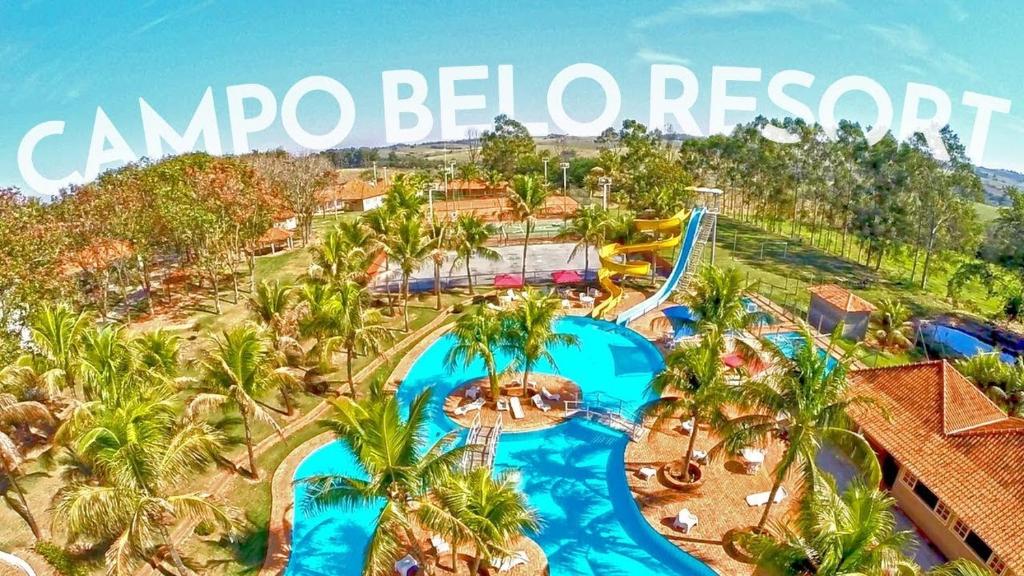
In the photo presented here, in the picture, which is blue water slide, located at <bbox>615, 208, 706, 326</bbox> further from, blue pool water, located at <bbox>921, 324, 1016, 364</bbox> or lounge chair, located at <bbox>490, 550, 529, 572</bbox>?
lounge chair, located at <bbox>490, 550, 529, 572</bbox>

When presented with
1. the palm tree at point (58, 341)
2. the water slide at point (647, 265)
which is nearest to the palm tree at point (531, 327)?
the water slide at point (647, 265)

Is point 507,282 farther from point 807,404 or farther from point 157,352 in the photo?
point 807,404

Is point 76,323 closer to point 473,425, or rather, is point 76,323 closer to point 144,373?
point 144,373

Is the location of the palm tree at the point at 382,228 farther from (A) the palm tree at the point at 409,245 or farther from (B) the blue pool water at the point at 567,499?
(B) the blue pool water at the point at 567,499

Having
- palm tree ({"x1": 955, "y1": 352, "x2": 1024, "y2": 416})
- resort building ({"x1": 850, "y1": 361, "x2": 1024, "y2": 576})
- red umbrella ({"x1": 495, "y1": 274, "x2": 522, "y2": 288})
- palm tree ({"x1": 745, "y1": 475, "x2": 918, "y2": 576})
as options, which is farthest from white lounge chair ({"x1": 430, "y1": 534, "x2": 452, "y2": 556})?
red umbrella ({"x1": 495, "y1": 274, "x2": 522, "y2": 288})

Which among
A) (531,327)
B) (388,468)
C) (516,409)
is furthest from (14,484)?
(531,327)

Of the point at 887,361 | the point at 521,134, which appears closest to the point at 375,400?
the point at 887,361
